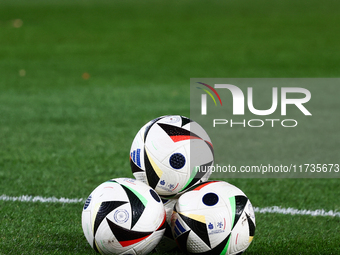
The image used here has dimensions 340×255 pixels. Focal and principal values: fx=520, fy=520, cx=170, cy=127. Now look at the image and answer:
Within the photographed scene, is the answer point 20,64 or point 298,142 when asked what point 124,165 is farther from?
point 20,64

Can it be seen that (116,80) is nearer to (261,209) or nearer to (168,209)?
(261,209)

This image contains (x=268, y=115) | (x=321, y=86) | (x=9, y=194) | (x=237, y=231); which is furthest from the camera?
(x=321, y=86)

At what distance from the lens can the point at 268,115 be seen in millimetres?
12102

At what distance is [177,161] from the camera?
4430mm

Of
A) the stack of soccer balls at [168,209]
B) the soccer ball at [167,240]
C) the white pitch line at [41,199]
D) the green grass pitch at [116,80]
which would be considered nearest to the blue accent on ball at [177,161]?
the stack of soccer balls at [168,209]

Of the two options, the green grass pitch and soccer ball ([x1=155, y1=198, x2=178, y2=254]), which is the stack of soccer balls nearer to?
soccer ball ([x1=155, y1=198, x2=178, y2=254])

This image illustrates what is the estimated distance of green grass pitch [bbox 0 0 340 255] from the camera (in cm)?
534

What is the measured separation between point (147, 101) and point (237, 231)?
29.2 feet

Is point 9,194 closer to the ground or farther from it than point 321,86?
farther from it

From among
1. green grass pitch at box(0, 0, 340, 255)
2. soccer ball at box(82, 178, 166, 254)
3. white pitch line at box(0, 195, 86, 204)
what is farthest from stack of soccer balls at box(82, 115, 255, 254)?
white pitch line at box(0, 195, 86, 204)

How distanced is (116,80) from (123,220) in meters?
12.5

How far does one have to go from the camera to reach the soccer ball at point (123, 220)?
13.3 ft

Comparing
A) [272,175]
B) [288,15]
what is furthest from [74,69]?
[288,15]

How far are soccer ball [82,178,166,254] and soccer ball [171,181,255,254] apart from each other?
7.4 inches
